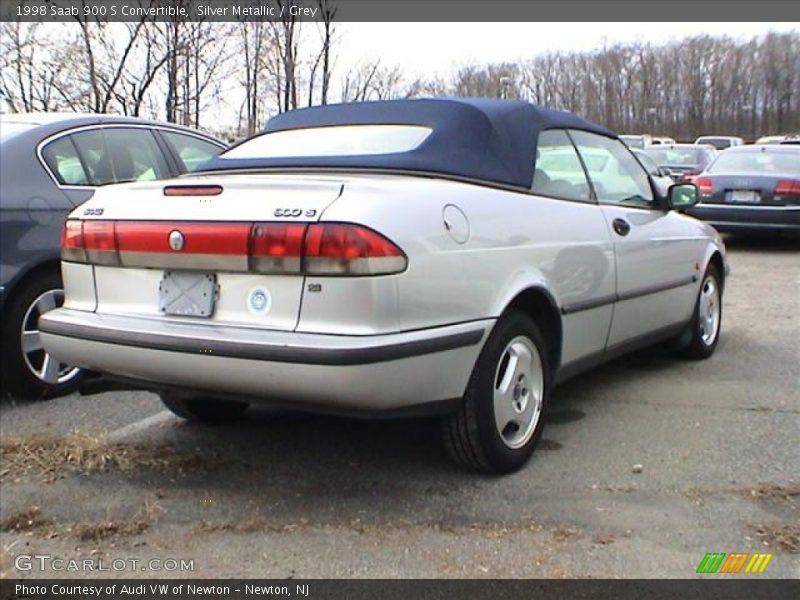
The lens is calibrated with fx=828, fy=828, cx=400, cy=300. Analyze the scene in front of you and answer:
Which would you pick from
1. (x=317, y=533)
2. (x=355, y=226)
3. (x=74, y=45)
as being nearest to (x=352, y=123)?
(x=355, y=226)

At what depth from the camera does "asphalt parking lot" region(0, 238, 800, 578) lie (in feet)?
9.03

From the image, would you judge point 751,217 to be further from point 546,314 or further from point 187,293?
point 187,293

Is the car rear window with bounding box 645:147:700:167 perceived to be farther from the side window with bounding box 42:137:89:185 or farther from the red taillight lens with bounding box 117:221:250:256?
the red taillight lens with bounding box 117:221:250:256

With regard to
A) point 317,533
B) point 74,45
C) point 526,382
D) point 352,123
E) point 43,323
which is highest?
point 74,45

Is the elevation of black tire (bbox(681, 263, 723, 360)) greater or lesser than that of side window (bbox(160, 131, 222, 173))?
lesser

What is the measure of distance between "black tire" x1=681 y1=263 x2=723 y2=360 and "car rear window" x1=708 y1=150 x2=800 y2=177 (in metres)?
Answer: 6.08

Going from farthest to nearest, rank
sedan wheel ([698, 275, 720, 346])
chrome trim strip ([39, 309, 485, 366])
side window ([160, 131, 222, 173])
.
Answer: side window ([160, 131, 222, 173])
sedan wheel ([698, 275, 720, 346])
chrome trim strip ([39, 309, 485, 366])

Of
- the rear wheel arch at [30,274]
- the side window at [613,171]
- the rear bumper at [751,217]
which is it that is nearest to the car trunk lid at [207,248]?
the rear wheel arch at [30,274]

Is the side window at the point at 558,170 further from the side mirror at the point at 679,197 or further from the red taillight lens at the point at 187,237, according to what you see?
the red taillight lens at the point at 187,237

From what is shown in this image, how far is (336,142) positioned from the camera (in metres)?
3.77

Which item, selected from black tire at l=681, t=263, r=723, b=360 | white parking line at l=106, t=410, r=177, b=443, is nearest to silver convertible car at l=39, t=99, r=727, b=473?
white parking line at l=106, t=410, r=177, b=443

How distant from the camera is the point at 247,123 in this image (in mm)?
21672

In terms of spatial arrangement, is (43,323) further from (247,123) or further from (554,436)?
(247,123)

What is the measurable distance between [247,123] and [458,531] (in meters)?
20.0
